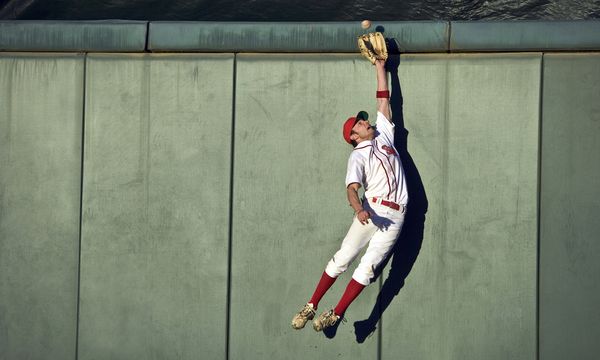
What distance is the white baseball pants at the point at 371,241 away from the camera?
6242mm

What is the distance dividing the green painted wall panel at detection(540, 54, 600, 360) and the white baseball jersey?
103cm

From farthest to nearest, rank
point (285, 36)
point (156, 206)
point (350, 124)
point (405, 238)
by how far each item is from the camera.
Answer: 1. point (156, 206)
2. point (285, 36)
3. point (405, 238)
4. point (350, 124)

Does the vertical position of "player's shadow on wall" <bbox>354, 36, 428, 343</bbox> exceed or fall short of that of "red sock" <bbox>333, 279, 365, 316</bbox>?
it exceeds it

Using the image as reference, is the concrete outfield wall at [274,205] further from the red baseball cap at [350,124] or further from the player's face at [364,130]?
the player's face at [364,130]

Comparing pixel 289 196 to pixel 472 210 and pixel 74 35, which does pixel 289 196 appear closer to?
pixel 472 210

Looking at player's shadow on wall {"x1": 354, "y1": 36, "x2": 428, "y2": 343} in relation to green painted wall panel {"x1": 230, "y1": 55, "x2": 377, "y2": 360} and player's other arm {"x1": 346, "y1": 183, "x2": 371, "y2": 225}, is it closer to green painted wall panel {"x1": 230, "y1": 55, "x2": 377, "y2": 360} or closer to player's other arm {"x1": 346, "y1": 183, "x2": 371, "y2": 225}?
green painted wall panel {"x1": 230, "y1": 55, "x2": 377, "y2": 360}

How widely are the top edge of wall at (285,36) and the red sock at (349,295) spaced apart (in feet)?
5.51

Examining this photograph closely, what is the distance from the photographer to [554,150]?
6.32 meters

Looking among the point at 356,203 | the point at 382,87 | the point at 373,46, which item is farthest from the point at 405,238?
the point at 373,46

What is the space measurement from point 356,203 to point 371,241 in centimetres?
42

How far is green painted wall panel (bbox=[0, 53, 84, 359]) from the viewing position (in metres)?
6.87

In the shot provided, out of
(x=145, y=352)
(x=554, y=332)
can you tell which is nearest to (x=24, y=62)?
(x=145, y=352)

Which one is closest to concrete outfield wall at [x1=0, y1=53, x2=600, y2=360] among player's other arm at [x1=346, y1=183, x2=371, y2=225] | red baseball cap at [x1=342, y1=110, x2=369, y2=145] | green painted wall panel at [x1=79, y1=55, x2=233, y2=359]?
green painted wall panel at [x1=79, y1=55, x2=233, y2=359]

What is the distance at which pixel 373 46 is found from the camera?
6.29m
